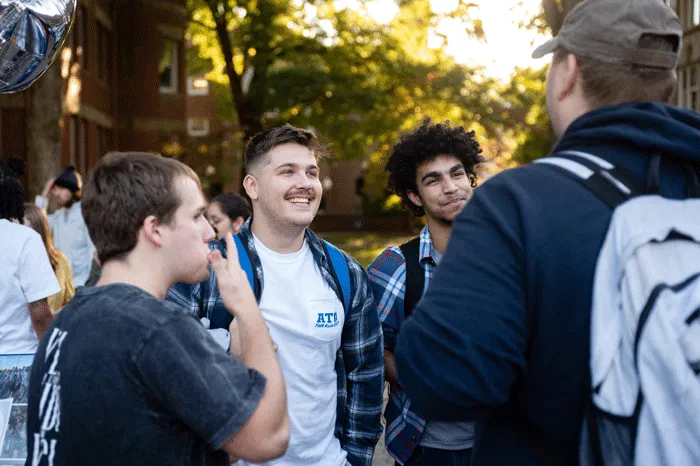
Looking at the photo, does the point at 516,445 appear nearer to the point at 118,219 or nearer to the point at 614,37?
the point at 614,37

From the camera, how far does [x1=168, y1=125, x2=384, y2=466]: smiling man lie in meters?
3.25

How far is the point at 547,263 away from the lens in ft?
5.72

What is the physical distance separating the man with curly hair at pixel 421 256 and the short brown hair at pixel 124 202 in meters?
1.30

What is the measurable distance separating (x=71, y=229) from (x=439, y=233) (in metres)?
6.27

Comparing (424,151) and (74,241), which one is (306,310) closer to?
(424,151)

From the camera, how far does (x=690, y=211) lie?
1735 mm

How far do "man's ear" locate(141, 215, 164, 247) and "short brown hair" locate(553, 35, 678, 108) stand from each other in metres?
1.16

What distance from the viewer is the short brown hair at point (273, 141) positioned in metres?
3.69

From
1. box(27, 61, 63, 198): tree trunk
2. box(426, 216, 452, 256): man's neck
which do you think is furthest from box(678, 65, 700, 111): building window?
box(426, 216, 452, 256): man's neck

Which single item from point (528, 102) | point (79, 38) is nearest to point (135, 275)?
point (528, 102)

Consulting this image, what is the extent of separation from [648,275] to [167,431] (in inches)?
47.5

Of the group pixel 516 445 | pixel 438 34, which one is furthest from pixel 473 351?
pixel 438 34

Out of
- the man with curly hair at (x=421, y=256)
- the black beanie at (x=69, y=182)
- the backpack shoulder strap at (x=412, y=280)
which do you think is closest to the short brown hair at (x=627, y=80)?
the man with curly hair at (x=421, y=256)

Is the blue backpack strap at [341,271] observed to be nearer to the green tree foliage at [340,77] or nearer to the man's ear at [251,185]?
the man's ear at [251,185]
